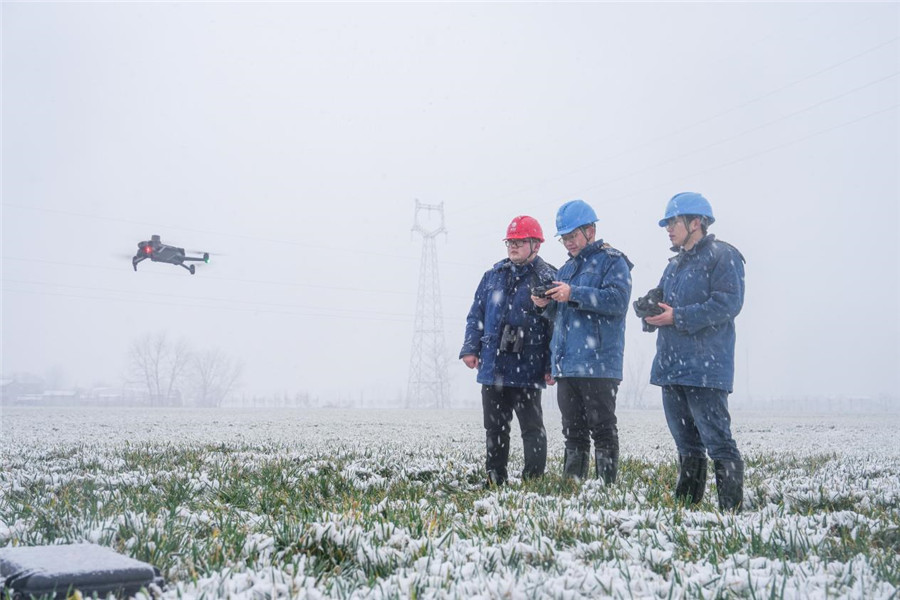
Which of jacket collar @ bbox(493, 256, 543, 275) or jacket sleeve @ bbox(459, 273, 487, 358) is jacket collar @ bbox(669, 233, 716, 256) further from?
jacket sleeve @ bbox(459, 273, 487, 358)

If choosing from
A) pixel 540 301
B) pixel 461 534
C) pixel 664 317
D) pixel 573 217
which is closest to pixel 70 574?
pixel 461 534

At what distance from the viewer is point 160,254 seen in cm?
2436

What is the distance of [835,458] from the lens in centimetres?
901

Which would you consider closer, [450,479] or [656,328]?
[656,328]

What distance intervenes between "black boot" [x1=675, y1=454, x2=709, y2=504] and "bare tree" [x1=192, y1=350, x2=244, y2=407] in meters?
109

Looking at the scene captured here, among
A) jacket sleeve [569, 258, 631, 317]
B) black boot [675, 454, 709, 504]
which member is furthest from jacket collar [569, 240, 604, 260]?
black boot [675, 454, 709, 504]

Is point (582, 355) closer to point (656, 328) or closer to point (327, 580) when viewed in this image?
point (656, 328)

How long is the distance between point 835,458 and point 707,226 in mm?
5437

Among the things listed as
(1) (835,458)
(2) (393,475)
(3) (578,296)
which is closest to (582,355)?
(3) (578,296)

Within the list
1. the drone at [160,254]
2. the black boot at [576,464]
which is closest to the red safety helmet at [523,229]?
the black boot at [576,464]

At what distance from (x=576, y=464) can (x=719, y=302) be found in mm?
2049

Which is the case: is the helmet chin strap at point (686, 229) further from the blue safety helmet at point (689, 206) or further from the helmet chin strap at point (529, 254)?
the helmet chin strap at point (529, 254)

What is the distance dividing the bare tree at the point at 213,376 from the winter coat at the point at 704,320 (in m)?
109

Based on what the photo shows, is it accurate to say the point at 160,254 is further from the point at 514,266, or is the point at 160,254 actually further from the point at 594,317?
the point at 594,317
